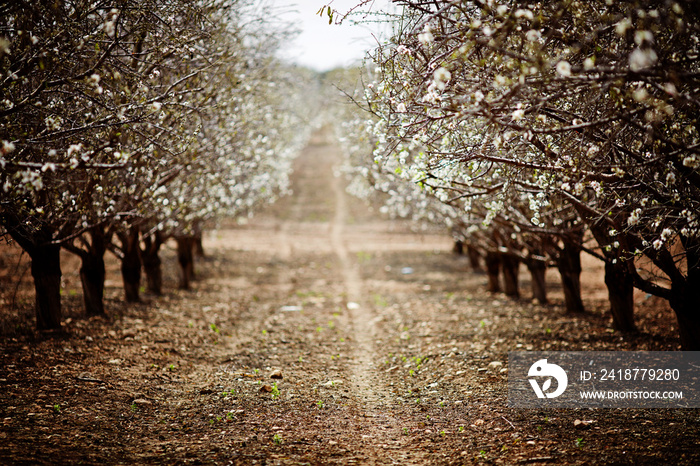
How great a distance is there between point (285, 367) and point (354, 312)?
18.6ft

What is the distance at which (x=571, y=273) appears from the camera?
12.4 metres

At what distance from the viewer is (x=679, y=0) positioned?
4.84 metres

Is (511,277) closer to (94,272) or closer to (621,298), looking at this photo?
(621,298)

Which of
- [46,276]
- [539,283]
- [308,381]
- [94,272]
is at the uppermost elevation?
[46,276]

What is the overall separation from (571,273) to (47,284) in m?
12.0

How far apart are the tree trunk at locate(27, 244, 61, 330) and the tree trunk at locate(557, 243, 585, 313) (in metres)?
11.2

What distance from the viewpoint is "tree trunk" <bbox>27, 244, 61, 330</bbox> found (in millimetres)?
9469

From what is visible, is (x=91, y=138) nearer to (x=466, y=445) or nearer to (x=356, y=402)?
(x=356, y=402)

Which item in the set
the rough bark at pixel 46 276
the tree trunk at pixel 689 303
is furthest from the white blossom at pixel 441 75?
the rough bark at pixel 46 276


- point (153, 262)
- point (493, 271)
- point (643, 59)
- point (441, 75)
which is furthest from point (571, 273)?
point (153, 262)

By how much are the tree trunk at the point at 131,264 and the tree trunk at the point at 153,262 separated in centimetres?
134

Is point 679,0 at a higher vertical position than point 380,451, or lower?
higher

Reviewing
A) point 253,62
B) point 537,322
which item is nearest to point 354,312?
point 537,322

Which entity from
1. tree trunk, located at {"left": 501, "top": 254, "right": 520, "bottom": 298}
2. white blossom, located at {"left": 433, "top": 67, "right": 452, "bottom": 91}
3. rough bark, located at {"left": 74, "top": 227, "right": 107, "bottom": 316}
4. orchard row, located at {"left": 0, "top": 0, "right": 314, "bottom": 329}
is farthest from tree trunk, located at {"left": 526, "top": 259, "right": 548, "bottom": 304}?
rough bark, located at {"left": 74, "top": 227, "right": 107, "bottom": 316}
